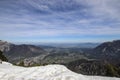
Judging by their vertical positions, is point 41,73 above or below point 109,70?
above

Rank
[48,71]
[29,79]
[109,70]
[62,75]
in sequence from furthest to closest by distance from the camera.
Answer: [109,70], [48,71], [62,75], [29,79]

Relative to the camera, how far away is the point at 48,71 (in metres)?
25.9

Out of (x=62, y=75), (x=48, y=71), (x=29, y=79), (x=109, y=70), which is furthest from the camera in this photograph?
(x=109, y=70)

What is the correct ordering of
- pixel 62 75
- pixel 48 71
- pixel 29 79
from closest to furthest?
pixel 29 79 < pixel 62 75 < pixel 48 71

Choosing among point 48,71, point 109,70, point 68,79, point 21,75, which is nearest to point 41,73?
point 48,71

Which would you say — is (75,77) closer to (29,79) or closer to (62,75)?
(62,75)

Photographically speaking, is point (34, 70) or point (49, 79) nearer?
point (49, 79)

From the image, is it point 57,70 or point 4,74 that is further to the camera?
point 57,70

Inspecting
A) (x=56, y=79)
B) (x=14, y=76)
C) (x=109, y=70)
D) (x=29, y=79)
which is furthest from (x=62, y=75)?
(x=109, y=70)

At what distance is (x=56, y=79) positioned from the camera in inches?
910

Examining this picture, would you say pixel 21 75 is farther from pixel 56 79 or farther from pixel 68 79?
pixel 68 79

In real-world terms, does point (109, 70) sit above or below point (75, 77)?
below

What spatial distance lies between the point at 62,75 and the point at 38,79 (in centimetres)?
373

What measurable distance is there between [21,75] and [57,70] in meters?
6.05
